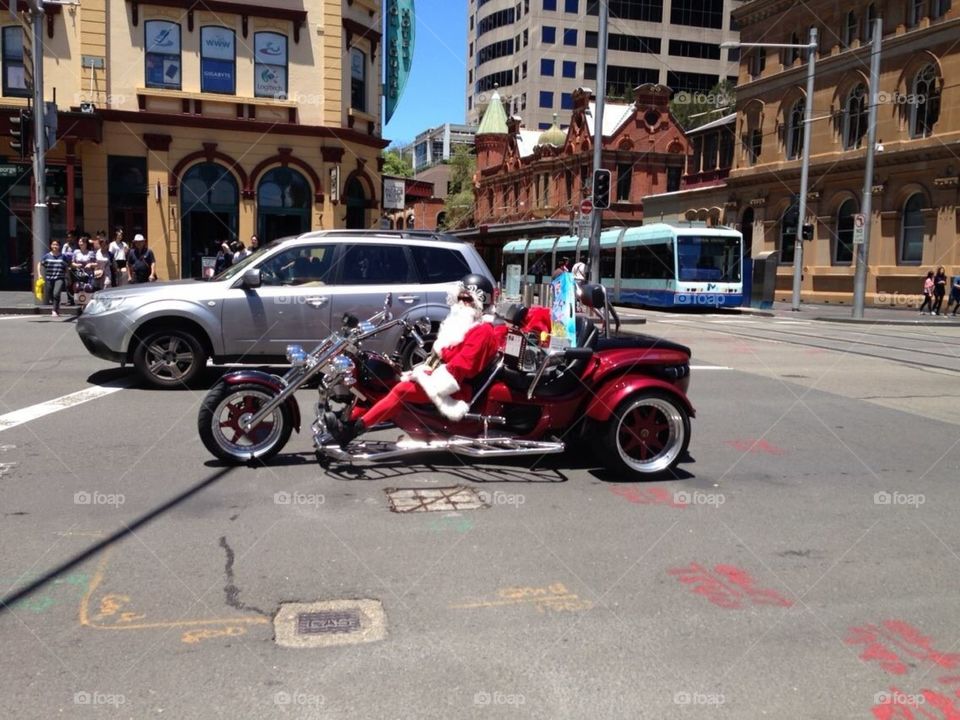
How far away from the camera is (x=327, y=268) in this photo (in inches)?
411

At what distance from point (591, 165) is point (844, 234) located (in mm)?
30537

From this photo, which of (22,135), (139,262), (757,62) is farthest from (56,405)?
(757,62)

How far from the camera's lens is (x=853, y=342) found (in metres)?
18.1

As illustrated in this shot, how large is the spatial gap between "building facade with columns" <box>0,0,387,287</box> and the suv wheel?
17.3 meters

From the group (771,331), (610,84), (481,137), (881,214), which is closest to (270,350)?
(771,331)

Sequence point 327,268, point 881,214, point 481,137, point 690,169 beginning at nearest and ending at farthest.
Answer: point 327,268, point 881,214, point 690,169, point 481,137

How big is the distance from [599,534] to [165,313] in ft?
21.3

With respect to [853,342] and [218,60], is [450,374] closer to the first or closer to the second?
[853,342]

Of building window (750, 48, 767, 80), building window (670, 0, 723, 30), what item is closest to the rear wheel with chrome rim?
building window (750, 48, 767, 80)

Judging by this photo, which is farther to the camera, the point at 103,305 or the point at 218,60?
the point at 218,60

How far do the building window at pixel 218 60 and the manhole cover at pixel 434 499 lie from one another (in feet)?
76.3

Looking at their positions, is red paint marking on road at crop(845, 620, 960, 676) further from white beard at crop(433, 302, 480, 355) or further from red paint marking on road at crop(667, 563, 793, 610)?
white beard at crop(433, 302, 480, 355)

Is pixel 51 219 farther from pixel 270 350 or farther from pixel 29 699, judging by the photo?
pixel 29 699

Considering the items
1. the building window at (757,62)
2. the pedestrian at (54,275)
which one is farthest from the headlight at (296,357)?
the building window at (757,62)
